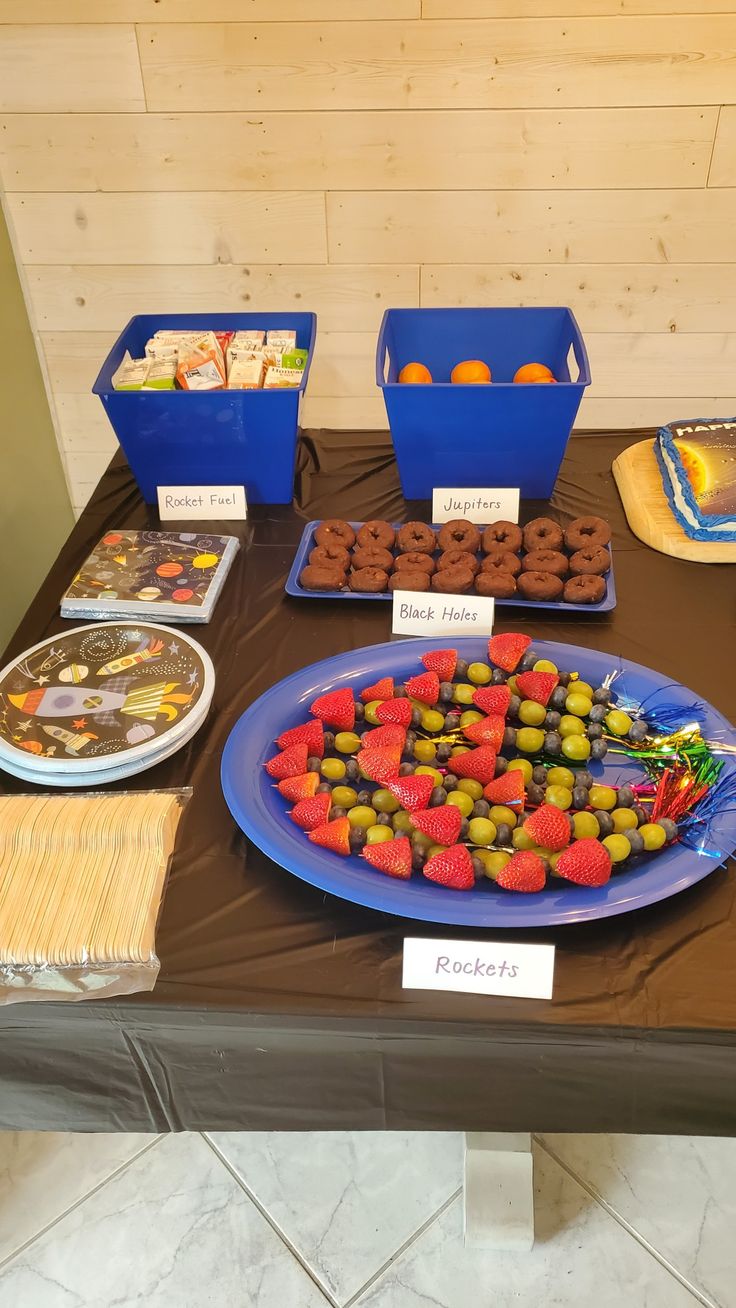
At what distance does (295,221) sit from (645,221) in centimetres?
72

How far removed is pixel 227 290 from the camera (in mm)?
2027

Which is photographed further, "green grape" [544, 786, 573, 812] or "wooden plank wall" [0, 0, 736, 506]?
"wooden plank wall" [0, 0, 736, 506]

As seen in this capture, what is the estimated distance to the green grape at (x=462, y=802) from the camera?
0.88 m

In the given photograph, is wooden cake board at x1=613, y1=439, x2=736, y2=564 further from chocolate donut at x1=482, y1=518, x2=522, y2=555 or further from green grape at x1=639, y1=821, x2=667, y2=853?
green grape at x1=639, y1=821, x2=667, y2=853

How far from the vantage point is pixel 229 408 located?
131cm

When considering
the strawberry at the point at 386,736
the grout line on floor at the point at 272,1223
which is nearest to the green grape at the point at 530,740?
the strawberry at the point at 386,736

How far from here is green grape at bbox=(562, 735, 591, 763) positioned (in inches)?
37.4

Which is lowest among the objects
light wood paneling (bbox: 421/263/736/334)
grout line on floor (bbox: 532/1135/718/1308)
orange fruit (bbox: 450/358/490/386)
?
grout line on floor (bbox: 532/1135/718/1308)

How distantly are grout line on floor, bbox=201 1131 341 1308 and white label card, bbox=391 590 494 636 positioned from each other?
0.73 m

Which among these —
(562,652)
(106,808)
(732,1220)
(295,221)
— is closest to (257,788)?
(106,808)

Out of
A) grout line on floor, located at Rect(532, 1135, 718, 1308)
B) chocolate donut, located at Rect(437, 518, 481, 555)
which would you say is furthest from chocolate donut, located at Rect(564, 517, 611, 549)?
grout line on floor, located at Rect(532, 1135, 718, 1308)

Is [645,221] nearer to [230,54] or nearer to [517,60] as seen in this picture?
[517,60]

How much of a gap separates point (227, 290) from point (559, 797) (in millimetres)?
1555

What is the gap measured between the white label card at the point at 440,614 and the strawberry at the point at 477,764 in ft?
0.87
